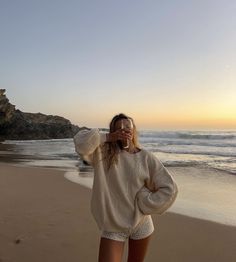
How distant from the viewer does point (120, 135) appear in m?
3.04

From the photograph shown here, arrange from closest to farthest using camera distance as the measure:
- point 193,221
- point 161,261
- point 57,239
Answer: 1. point 161,261
2. point 57,239
3. point 193,221

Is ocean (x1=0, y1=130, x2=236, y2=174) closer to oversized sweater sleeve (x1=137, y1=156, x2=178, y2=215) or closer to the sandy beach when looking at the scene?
the sandy beach

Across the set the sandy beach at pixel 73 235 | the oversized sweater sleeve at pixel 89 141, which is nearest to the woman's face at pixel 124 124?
the oversized sweater sleeve at pixel 89 141

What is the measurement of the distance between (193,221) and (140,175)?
12.5ft

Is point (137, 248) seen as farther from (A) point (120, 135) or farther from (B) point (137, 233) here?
(A) point (120, 135)

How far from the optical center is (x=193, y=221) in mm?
6516

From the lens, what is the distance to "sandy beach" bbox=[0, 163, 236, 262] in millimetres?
4891

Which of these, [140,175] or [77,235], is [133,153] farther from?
[77,235]

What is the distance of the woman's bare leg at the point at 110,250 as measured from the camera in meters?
2.94

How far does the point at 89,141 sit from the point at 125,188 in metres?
0.47

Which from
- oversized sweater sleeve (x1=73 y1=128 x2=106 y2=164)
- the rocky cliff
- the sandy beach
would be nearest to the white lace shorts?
oversized sweater sleeve (x1=73 y1=128 x2=106 y2=164)

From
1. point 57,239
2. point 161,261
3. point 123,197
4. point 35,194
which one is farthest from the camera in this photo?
point 35,194

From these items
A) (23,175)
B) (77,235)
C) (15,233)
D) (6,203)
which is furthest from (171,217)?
(23,175)

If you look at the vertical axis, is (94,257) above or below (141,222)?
below
